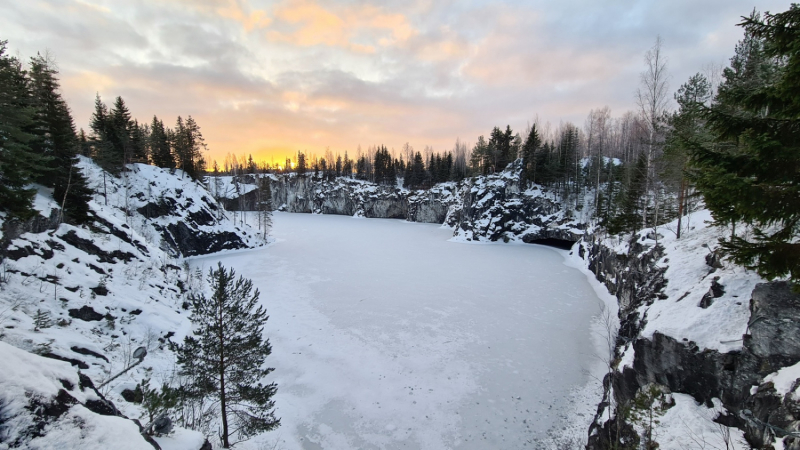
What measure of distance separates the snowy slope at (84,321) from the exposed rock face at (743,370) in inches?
392

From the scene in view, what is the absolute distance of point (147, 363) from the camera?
10.4 metres

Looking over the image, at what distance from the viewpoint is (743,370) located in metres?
6.12

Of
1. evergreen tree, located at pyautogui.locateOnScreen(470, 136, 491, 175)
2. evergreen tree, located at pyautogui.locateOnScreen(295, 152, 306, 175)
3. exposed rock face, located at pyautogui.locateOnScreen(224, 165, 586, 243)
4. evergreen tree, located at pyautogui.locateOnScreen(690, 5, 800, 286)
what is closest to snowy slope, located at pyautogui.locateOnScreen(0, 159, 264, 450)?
evergreen tree, located at pyautogui.locateOnScreen(690, 5, 800, 286)

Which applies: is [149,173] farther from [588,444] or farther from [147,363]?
[588,444]

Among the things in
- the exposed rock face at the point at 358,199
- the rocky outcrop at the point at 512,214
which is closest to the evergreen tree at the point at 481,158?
the rocky outcrop at the point at 512,214

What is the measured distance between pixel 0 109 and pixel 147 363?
11607 millimetres

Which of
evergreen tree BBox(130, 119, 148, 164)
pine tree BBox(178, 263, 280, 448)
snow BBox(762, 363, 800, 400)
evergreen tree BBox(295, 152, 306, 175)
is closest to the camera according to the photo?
snow BBox(762, 363, 800, 400)

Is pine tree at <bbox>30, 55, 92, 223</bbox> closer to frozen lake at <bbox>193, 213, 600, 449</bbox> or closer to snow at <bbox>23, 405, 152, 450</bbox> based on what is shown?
frozen lake at <bbox>193, 213, 600, 449</bbox>

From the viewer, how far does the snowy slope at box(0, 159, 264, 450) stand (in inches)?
142

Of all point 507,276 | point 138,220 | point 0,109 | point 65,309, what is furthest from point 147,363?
point 138,220

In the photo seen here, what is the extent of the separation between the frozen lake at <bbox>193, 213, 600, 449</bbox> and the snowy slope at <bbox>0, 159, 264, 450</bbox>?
4890 millimetres

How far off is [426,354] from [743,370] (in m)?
10.1

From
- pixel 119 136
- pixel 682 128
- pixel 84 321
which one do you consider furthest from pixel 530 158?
pixel 119 136

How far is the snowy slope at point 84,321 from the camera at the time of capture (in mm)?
3596
